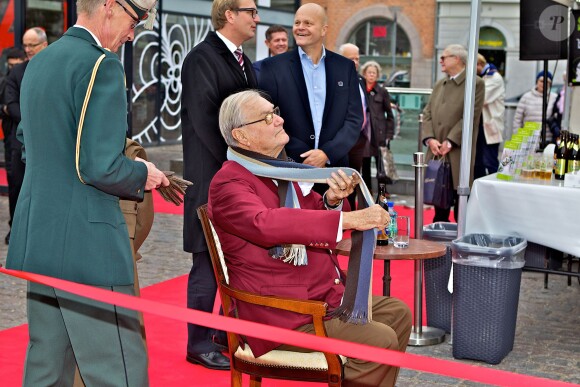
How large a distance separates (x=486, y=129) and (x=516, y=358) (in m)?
4.55

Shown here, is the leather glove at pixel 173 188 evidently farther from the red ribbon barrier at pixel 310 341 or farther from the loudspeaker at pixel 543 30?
the loudspeaker at pixel 543 30

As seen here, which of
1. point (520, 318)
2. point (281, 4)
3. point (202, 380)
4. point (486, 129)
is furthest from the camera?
point (281, 4)

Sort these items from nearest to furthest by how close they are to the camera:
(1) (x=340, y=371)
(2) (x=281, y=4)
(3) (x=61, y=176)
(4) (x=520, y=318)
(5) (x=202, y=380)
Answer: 1. (3) (x=61, y=176)
2. (1) (x=340, y=371)
3. (5) (x=202, y=380)
4. (4) (x=520, y=318)
5. (2) (x=281, y=4)

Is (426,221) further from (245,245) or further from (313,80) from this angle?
(245,245)

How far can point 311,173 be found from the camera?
3.62m

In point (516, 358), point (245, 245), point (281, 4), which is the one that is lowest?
point (516, 358)

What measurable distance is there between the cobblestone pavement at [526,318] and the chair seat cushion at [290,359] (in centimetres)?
135

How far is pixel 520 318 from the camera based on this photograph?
635cm

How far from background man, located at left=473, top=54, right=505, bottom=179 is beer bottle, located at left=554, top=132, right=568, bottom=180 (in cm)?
285

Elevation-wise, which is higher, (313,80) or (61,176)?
(313,80)

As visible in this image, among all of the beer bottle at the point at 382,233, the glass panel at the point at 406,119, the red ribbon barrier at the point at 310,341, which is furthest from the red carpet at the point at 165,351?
the glass panel at the point at 406,119

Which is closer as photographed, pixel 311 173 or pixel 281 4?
pixel 311 173

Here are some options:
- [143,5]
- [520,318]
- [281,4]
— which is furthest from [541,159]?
[281,4]

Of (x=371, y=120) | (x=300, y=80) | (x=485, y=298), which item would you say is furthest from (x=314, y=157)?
(x=371, y=120)
